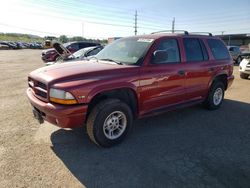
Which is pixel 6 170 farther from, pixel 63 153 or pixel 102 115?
pixel 102 115

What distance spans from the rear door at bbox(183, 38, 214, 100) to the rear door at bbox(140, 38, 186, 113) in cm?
27

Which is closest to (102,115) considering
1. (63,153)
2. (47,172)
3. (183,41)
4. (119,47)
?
(63,153)

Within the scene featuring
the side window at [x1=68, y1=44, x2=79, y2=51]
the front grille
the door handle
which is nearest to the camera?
the front grille

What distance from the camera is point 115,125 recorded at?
415cm

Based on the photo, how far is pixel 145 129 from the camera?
193 inches

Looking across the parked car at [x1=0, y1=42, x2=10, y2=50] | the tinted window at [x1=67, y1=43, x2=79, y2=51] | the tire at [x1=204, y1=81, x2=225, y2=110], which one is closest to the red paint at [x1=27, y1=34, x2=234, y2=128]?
the tire at [x1=204, y1=81, x2=225, y2=110]

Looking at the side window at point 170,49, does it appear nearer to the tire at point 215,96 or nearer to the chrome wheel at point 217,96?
the tire at point 215,96

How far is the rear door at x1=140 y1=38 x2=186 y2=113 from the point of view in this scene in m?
4.37

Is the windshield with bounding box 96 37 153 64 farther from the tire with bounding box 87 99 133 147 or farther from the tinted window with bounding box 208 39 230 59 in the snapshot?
the tinted window with bounding box 208 39 230 59

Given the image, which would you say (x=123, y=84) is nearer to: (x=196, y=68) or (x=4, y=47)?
(x=196, y=68)

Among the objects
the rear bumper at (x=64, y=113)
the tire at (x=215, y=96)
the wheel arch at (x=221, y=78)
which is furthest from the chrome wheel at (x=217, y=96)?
the rear bumper at (x=64, y=113)

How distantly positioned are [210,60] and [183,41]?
1.10 meters

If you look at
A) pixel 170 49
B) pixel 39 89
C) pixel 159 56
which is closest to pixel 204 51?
pixel 170 49

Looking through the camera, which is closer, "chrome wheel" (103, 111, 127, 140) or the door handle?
"chrome wheel" (103, 111, 127, 140)
